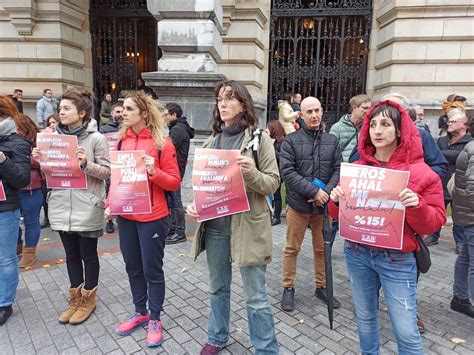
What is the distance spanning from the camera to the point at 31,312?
3.58 meters

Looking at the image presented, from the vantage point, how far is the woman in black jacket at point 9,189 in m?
3.21

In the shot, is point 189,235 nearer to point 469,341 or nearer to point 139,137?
point 139,137

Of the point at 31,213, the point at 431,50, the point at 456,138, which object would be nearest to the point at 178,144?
the point at 31,213

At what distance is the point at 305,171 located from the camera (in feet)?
12.0

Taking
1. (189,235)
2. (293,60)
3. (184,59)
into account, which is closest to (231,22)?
(293,60)

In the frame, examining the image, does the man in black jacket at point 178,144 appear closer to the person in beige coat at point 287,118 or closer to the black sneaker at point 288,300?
the black sneaker at point 288,300

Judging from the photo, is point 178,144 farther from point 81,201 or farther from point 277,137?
point 81,201

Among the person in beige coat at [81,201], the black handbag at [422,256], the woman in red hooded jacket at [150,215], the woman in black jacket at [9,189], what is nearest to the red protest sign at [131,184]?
the woman in red hooded jacket at [150,215]

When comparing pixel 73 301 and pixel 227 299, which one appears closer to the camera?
pixel 227 299

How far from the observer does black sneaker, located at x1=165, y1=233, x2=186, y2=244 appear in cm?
555

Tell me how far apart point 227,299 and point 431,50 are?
1000cm

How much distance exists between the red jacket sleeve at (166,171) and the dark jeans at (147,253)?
323 mm

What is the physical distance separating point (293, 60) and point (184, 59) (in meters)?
5.54

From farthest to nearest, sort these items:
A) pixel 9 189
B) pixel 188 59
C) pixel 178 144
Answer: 1. pixel 188 59
2. pixel 178 144
3. pixel 9 189
